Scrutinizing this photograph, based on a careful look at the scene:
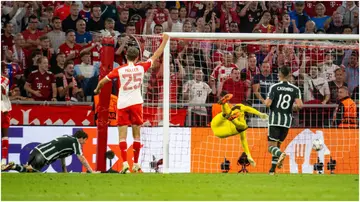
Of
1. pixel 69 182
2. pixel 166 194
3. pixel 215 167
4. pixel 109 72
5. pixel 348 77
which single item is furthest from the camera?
pixel 348 77

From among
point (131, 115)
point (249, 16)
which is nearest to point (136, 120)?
point (131, 115)

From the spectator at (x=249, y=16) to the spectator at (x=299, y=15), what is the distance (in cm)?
78

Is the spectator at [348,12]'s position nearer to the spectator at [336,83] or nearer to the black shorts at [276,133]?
the spectator at [336,83]

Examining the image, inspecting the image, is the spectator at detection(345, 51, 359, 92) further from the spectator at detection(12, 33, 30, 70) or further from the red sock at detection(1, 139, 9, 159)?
the red sock at detection(1, 139, 9, 159)

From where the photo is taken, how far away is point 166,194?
42.5 feet

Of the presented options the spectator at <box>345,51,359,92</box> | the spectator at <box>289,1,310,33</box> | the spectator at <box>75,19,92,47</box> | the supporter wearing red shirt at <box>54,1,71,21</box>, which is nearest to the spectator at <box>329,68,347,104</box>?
the spectator at <box>345,51,359,92</box>

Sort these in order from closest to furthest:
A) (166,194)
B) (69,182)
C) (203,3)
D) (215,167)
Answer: (166,194), (69,182), (215,167), (203,3)

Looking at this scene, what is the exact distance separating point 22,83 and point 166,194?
32.8 ft

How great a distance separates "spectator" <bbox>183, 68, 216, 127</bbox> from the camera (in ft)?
68.9

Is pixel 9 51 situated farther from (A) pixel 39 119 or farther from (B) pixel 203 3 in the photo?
(B) pixel 203 3

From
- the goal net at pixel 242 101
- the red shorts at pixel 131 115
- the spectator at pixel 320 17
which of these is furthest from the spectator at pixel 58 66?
the spectator at pixel 320 17

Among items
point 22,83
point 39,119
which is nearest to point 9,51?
point 22,83

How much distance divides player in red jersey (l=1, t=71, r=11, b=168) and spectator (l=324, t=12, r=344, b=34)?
9.52 meters

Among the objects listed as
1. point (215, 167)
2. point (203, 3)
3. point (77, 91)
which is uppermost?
point (203, 3)
